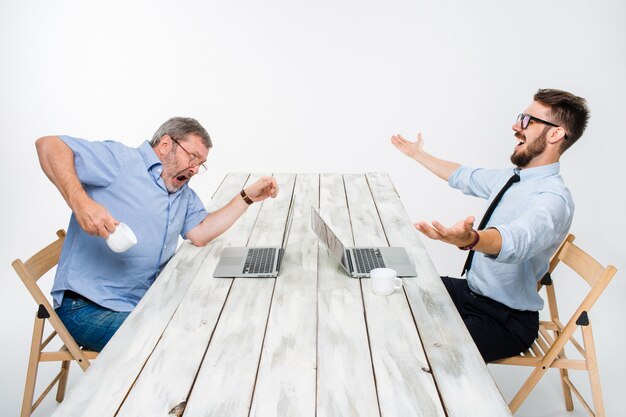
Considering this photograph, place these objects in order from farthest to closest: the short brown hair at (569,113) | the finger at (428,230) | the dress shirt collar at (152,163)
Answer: the dress shirt collar at (152,163)
the short brown hair at (569,113)
the finger at (428,230)

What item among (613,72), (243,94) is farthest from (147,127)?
(613,72)

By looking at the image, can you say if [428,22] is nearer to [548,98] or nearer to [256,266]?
[548,98]

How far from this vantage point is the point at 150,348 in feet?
5.60

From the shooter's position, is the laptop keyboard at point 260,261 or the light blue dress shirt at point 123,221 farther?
the light blue dress shirt at point 123,221

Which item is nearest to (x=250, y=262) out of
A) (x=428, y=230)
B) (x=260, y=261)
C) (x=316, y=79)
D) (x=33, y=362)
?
(x=260, y=261)

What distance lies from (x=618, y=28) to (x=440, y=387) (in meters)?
4.51

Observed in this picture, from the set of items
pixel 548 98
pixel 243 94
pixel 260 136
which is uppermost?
pixel 548 98

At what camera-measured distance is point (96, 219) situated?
6.53 ft

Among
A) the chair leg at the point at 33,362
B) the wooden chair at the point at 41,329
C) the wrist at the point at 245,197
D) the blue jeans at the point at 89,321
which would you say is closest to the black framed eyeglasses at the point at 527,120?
the wrist at the point at 245,197

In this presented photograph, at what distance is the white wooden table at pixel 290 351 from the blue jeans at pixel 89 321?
32 cm

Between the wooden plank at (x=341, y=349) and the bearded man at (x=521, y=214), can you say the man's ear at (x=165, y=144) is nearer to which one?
the wooden plank at (x=341, y=349)

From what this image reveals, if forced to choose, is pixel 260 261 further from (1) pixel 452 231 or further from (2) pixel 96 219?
(1) pixel 452 231

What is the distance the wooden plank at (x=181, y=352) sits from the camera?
1.47 metres

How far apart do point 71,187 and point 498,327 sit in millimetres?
1630
